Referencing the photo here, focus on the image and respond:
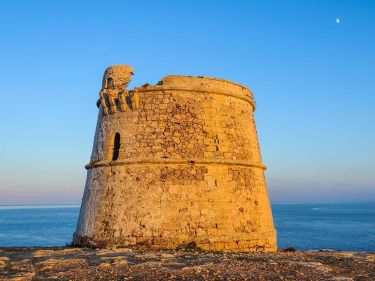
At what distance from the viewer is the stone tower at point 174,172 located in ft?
32.7

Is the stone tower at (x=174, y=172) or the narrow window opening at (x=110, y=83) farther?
the narrow window opening at (x=110, y=83)

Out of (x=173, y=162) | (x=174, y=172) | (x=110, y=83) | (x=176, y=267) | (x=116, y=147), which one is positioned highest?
(x=110, y=83)

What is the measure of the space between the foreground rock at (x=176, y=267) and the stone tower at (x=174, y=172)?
5.23 ft

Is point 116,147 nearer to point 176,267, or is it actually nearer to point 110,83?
point 110,83

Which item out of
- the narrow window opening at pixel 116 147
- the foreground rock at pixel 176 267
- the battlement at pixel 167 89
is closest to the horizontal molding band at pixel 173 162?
the narrow window opening at pixel 116 147

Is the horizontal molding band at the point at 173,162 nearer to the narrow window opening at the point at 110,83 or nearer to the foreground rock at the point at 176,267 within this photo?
the narrow window opening at the point at 110,83

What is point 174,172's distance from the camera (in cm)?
1027

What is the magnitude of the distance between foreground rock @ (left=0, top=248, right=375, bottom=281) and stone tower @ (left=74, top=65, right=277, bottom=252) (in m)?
1.60

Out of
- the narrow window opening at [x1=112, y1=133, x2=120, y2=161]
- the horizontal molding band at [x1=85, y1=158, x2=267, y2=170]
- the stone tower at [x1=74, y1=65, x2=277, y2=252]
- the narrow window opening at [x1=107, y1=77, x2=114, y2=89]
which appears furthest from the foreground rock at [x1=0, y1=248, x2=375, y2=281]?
the narrow window opening at [x1=107, y1=77, x2=114, y2=89]

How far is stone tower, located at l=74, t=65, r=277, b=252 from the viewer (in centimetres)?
995

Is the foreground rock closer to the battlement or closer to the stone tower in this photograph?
the stone tower

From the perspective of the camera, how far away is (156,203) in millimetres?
10031

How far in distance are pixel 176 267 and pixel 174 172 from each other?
3872mm

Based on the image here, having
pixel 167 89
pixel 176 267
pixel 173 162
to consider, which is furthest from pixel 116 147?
pixel 176 267
